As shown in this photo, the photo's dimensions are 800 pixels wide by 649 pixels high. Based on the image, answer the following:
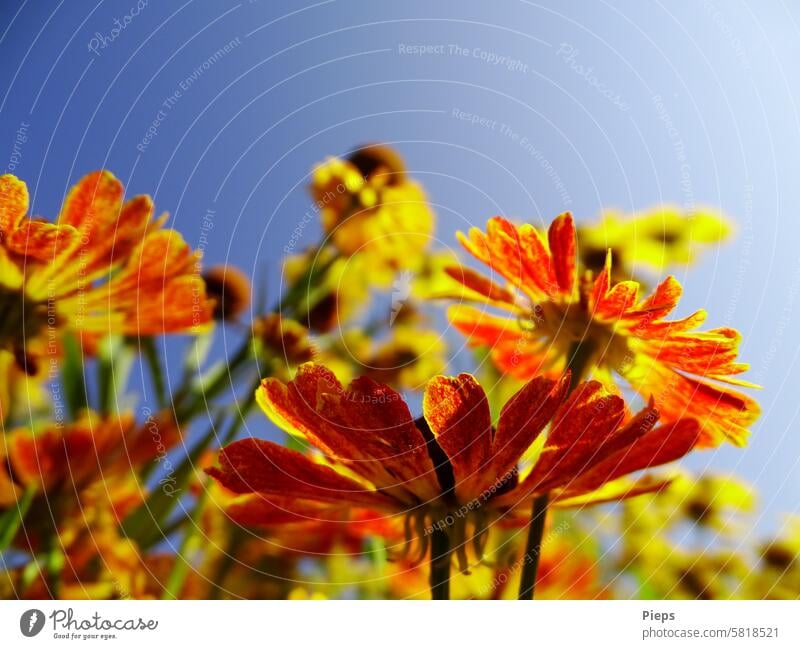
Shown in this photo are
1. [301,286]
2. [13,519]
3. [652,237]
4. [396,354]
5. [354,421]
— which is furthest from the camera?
[652,237]

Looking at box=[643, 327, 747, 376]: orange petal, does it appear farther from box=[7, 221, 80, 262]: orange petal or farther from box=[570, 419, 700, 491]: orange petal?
box=[7, 221, 80, 262]: orange petal

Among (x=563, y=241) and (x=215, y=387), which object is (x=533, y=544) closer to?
(x=563, y=241)

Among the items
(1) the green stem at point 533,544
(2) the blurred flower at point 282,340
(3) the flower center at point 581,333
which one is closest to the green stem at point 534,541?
(1) the green stem at point 533,544

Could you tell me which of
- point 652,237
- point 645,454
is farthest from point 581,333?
point 652,237

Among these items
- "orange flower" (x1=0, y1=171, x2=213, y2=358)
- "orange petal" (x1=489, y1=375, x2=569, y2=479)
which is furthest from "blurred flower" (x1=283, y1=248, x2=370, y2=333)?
"orange petal" (x1=489, y1=375, x2=569, y2=479)

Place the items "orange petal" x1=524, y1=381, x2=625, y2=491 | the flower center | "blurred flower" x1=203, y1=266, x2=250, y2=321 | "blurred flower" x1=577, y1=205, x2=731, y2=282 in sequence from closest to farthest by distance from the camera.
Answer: "orange petal" x1=524, y1=381, x2=625, y2=491, the flower center, "blurred flower" x1=203, y1=266, x2=250, y2=321, "blurred flower" x1=577, y1=205, x2=731, y2=282
